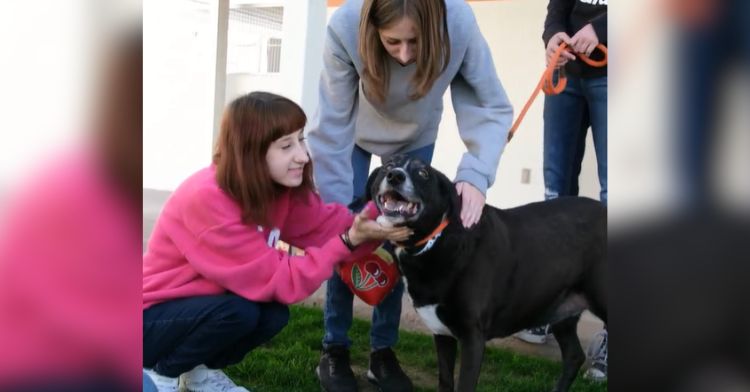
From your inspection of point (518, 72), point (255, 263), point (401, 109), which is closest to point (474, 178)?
point (401, 109)

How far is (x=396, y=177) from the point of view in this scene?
2.64 m

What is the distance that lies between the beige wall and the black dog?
4.73 meters

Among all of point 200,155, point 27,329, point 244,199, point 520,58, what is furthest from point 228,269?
point 200,155

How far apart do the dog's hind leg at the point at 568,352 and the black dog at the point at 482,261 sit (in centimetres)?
17

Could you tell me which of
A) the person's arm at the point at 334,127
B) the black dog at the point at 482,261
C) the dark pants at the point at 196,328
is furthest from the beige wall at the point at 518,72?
the dark pants at the point at 196,328

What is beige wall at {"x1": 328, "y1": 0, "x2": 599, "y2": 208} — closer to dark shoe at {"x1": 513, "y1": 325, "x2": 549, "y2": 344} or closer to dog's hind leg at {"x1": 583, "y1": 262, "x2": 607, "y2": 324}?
dark shoe at {"x1": 513, "y1": 325, "x2": 549, "y2": 344}

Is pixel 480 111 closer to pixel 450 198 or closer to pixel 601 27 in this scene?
pixel 450 198

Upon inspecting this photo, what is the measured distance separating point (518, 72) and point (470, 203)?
5.44 meters

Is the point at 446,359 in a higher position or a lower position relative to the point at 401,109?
lower

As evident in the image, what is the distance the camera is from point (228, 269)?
8.79ft

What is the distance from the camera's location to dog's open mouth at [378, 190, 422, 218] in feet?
8.66

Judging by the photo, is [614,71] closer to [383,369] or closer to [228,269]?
[228,269]

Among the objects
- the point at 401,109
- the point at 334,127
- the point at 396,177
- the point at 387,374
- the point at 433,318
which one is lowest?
the point at 387,374

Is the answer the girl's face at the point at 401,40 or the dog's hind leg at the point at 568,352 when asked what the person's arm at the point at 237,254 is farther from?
the dog's hind leg at the point at 568,352
